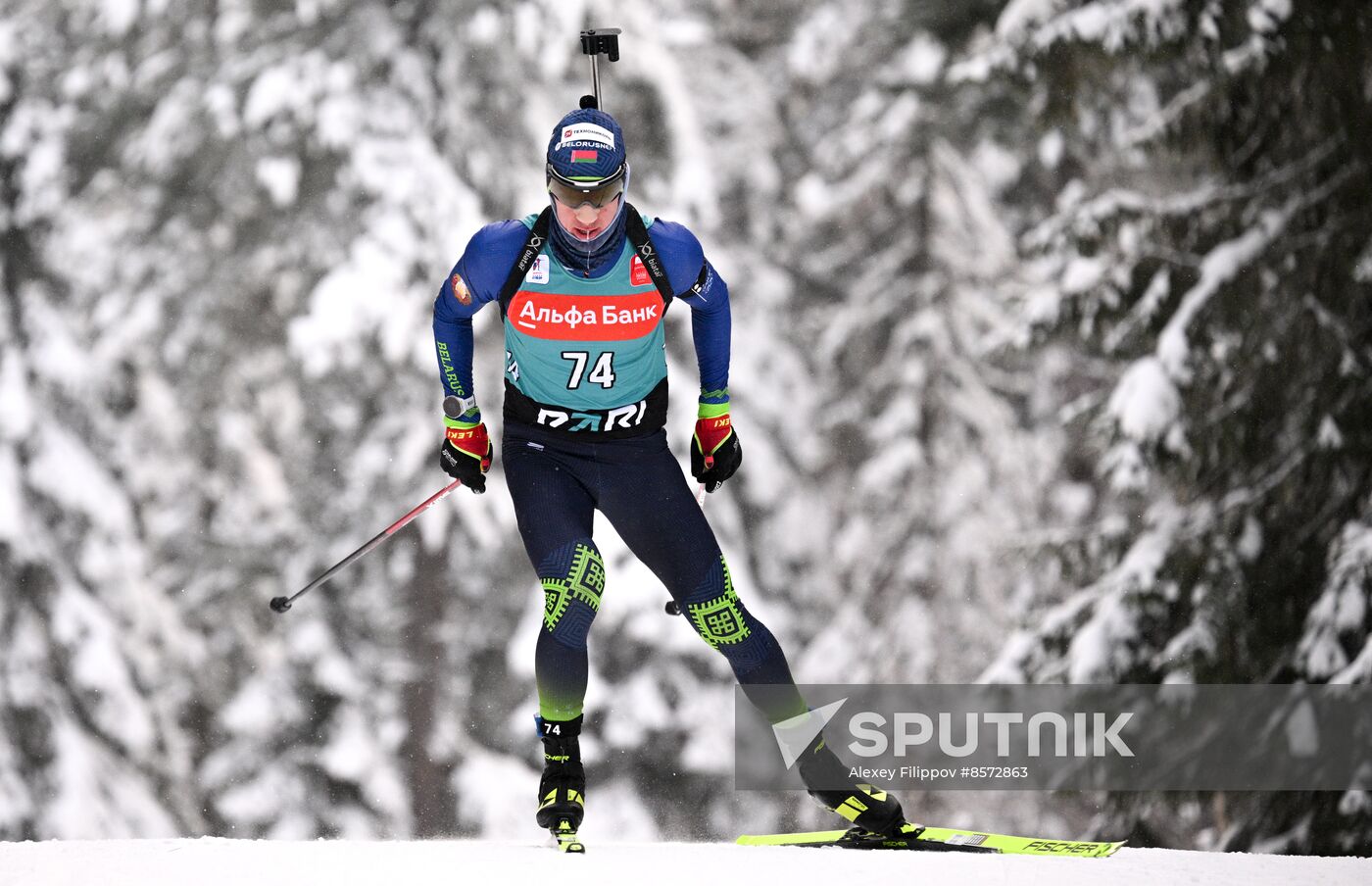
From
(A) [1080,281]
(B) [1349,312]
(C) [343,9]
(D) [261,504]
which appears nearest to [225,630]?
(D) [261,504]

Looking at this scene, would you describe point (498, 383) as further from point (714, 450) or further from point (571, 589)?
point (571, 589)

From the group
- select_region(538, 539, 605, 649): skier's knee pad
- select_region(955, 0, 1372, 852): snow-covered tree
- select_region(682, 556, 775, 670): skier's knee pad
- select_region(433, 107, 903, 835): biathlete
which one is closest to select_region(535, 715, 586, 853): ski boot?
select_region(433, 107, 903, 835): biathlete

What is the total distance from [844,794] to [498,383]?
10.1 meters

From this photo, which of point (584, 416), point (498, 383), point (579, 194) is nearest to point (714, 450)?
point (584, 416)

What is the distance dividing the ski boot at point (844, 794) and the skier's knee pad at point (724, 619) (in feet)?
1.42

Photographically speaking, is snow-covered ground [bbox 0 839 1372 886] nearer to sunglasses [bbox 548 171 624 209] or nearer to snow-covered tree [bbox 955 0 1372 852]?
sunglasses [bbox 548 171 624 209]

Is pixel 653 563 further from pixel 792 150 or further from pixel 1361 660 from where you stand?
pixel 792 150

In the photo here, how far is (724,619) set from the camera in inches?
237

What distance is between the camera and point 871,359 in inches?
779

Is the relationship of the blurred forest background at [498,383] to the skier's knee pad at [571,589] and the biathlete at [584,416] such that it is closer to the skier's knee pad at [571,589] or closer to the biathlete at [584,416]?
the biathlete at [584,416]

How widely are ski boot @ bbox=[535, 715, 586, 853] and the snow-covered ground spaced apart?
10cm

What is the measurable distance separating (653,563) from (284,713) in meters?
11.6

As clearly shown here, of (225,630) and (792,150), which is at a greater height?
(792,150)

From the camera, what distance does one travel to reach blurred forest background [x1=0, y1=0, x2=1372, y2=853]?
10.5 meters
